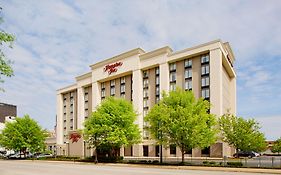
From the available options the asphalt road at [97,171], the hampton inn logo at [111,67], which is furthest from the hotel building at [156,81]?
the asphalt road at [97,171]

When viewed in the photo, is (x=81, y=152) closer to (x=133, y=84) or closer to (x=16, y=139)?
(x=16, y=139)

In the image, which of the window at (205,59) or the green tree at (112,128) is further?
the window at (205,59)

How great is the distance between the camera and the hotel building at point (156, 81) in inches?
2333

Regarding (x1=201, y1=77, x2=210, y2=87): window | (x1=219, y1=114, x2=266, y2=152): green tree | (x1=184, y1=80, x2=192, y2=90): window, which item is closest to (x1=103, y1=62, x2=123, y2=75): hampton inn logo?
(x1=184, y1=80, x2=192, y2=90): window

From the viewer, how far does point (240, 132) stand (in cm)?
5162

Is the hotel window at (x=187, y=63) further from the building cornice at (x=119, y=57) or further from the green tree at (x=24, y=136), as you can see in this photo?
the green tree at (x=24, y=136)

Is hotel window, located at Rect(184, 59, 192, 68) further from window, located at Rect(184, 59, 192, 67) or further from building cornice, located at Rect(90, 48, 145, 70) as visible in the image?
building cornice, located at Rect(90, 48, 145, 70)

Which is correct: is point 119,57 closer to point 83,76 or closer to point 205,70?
point 83,76

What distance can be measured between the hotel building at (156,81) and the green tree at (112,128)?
8.23 metres

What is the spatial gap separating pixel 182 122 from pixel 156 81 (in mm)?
34196

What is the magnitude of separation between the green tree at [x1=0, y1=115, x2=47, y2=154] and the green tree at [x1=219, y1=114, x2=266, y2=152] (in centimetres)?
4127

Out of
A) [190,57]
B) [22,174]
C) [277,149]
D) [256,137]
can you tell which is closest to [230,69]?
[190,57]

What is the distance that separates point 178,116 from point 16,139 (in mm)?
43440

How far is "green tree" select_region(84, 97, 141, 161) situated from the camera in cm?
4738
